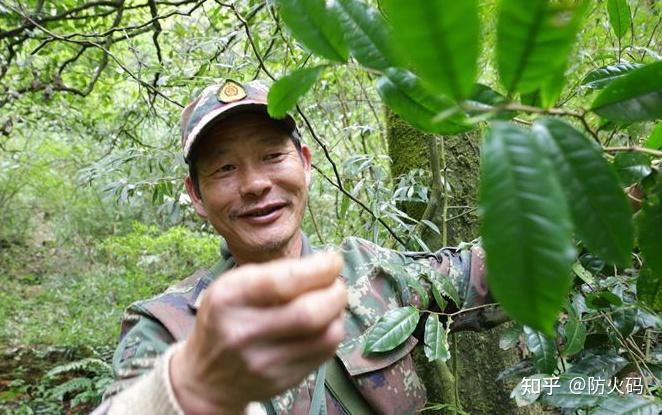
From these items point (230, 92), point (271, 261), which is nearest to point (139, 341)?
point (271, 261)

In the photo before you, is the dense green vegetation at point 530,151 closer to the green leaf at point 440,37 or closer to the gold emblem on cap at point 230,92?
the green leaf at point 440,37

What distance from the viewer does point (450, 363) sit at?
4.61 ft

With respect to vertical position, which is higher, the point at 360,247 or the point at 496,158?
the point at 496,158

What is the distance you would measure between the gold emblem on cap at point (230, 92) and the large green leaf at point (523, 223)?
928 millimetres

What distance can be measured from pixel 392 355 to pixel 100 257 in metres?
5.61

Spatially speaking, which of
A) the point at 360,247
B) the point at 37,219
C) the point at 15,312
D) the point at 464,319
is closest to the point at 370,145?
the point at 360,247

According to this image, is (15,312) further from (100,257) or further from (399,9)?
(399,9)

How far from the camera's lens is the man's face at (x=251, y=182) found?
1113 millimetres

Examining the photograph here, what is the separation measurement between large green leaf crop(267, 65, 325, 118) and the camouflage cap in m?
0.67

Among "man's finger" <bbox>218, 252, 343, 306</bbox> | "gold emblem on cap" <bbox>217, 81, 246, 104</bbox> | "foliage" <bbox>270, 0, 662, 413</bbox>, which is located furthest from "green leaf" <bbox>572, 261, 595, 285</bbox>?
"gold emblem on cap" <bbox>217, 81, 246, 104</bbox>

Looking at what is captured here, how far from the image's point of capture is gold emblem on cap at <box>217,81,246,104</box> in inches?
44.8

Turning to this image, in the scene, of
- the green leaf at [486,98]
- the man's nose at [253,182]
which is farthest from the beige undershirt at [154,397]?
the man's nose at [253,182]

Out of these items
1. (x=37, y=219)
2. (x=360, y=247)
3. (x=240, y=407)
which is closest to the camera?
(x=240, y=407)

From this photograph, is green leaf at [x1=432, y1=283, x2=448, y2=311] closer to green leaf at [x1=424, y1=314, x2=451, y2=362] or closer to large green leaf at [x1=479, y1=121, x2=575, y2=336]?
green leaf at [x1=424, y1=314, x2=451, y2=362]
